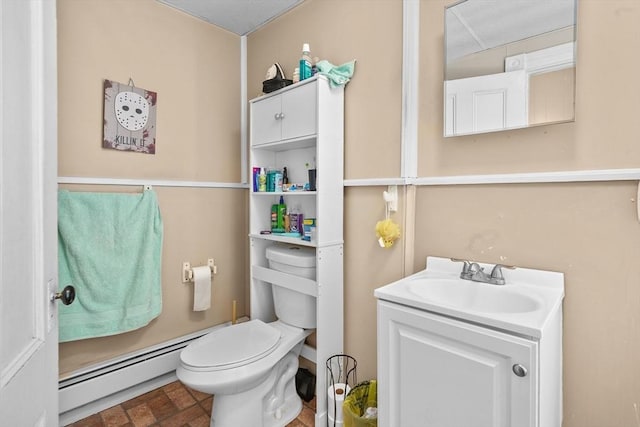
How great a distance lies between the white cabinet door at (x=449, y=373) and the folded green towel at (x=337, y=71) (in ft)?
3.72

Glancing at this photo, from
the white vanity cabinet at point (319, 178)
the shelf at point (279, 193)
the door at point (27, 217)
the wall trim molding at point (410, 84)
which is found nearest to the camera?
the door at point (27, 217)

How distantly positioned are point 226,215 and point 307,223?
79cm

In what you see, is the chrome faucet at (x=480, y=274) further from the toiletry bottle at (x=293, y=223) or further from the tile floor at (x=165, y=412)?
the tile floor at (x=165, y=412)

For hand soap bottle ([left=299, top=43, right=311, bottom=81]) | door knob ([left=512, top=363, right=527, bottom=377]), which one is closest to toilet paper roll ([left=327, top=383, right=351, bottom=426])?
door knob ([left=512, top=363, right=527, bottom=377])

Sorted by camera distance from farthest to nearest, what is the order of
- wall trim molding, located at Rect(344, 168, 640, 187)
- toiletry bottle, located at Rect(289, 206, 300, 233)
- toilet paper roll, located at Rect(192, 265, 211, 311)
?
toilet paper roll, located at Rect(192, 265, 211, 311) → toiletry bottle, located at Rect(289, 206, 300, 233) → wall trim molding, located at Rect(344, 168, 640, 187)

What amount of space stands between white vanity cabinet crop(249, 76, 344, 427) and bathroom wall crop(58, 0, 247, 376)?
1.44 ft

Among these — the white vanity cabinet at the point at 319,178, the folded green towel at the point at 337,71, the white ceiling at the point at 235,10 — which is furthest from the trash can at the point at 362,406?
the white ceiling at the point at 235,10

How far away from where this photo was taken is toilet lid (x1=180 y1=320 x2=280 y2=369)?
147 centimetres

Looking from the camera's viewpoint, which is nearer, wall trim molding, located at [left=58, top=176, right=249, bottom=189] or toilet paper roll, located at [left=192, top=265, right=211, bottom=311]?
wall trim molding, located at [left=58, top=176, right=249, bottom=189]

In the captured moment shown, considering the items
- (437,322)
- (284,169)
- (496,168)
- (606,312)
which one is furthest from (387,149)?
(606,312)

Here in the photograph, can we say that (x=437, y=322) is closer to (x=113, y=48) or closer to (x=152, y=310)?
(x=152, y=310)

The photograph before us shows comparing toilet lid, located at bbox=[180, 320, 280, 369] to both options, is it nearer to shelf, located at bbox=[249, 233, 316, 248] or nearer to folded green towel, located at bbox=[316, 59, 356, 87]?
shelf, located at bbox=[249, 233, 316, 248]

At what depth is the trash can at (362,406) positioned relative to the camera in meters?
1.38

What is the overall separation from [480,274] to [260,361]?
1.04 m
